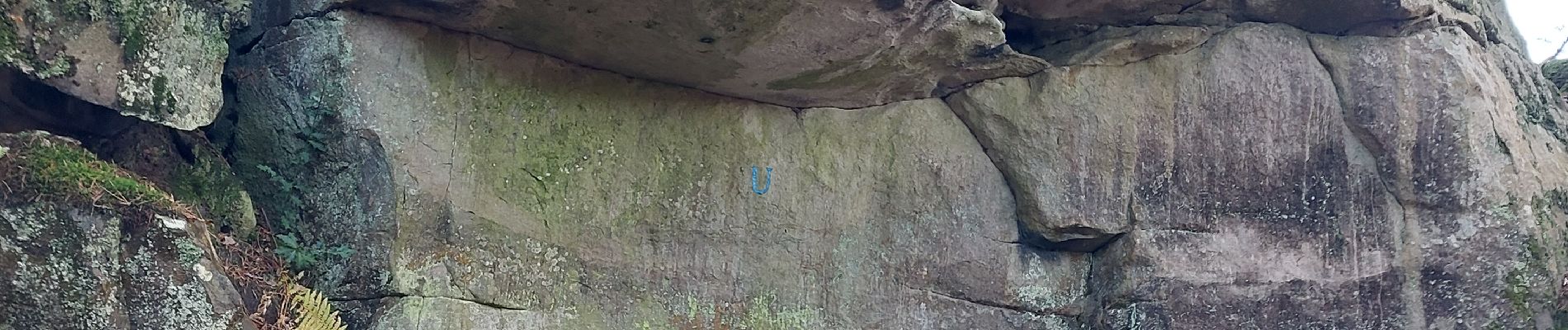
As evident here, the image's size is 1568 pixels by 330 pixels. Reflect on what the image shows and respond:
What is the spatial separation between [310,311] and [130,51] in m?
1.29

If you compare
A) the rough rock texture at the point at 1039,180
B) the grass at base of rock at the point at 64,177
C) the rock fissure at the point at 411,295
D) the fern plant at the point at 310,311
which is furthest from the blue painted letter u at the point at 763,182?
the grass at base of rock at the point at 64,177

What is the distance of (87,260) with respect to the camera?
3.93 metres

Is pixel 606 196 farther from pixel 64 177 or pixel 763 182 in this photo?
pixel 64 177

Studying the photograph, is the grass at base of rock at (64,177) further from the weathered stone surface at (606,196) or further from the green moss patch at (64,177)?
the weathered stone surface at (606,196)

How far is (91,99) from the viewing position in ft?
13.8

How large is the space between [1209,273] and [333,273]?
462 cm

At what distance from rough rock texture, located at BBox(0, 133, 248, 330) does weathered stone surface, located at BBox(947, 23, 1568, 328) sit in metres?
4.03

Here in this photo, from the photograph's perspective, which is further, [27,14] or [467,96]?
[467,96]

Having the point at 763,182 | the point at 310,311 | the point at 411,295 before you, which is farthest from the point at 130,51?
the point at 763,182

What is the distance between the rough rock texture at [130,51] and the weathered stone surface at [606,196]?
252 mm

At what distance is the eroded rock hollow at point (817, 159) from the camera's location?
15.3 ft

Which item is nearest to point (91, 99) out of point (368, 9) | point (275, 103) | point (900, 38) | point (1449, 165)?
point (275, 103)

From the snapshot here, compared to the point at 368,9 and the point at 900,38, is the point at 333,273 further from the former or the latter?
the point at 900,38

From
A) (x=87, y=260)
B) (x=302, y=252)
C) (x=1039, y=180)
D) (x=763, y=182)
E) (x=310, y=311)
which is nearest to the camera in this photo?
(x=87, y=260)
